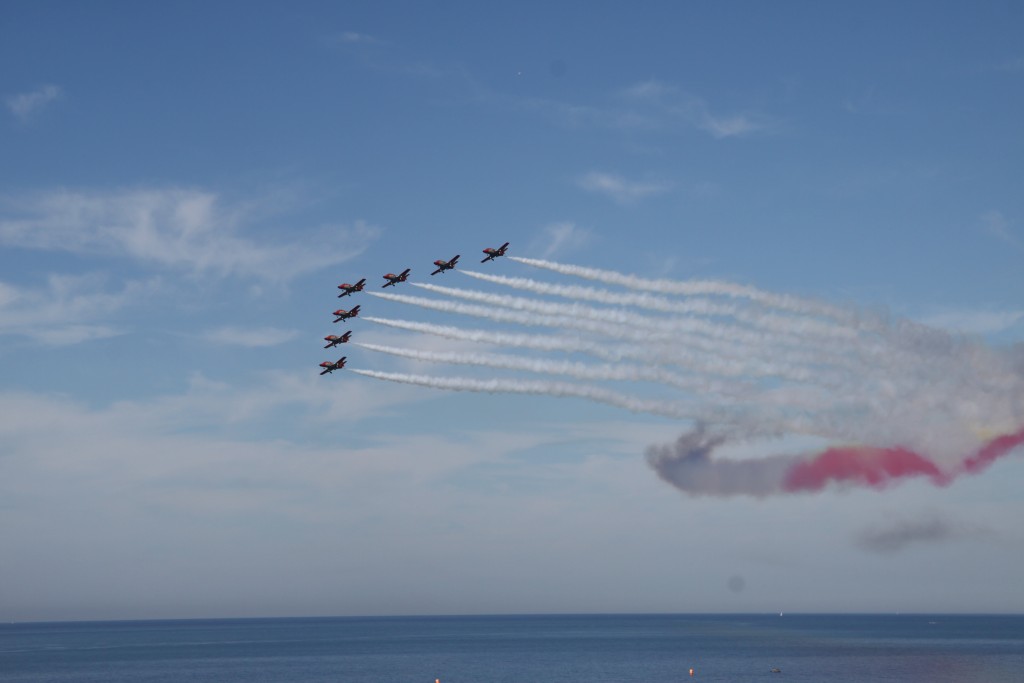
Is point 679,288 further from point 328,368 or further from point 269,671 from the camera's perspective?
point 269,671

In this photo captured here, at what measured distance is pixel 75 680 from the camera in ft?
568

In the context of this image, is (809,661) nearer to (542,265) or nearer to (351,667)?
(351,667)

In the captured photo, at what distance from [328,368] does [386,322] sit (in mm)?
9714

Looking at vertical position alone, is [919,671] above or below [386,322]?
below

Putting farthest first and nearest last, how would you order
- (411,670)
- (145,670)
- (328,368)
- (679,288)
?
(145,670) < (411,670) < (328,368) < (679,288)

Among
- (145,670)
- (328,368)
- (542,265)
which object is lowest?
(145,670)

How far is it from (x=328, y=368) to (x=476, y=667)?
103039 millimetres

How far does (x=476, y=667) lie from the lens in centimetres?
19075

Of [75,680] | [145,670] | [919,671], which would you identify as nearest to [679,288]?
[919,671]

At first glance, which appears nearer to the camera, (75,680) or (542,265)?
(542,265)

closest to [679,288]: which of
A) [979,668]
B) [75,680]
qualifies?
[979,668]

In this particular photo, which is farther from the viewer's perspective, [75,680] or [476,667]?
[476,667]

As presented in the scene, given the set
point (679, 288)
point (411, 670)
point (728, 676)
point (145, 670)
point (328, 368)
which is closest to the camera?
point (679, 288)

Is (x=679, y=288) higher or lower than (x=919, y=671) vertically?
higher
